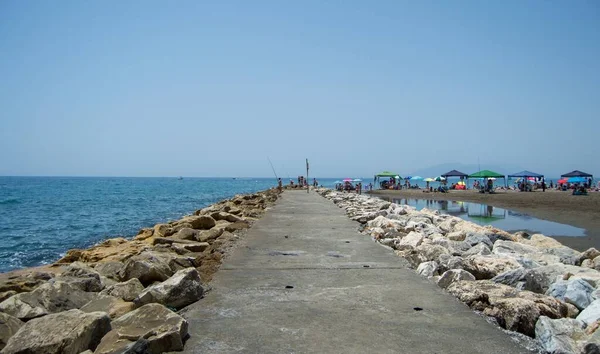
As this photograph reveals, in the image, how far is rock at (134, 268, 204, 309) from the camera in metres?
3.88

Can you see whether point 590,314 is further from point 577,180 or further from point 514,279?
point 577,180

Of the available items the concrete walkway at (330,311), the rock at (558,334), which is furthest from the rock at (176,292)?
the rock at (558,334)

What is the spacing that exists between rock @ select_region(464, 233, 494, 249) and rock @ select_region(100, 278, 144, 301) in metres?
5.21

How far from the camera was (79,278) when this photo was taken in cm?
444

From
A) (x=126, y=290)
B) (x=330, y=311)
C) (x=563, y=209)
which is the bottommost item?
(x=563, y=209)

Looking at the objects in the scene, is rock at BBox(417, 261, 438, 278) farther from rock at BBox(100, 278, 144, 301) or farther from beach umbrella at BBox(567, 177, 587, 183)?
beach umbrella at BBox(567, 177, 587, 183)

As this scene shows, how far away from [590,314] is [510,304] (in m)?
0.58

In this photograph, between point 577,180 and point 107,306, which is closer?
point 107,306

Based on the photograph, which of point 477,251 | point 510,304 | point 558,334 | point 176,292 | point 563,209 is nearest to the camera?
point 558,334

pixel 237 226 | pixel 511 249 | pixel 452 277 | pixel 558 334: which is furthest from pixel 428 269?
pixel 237 226

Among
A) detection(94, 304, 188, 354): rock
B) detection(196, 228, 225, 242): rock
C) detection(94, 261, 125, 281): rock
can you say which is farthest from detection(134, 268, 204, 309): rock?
detection(196, 228, 225, 242): rock

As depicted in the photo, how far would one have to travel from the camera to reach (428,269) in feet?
17.2

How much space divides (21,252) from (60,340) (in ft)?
36.2

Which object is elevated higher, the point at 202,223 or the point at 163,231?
the point at 202,223
